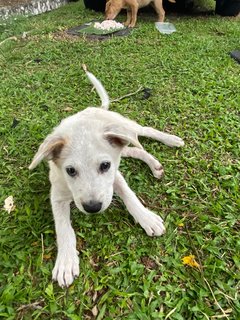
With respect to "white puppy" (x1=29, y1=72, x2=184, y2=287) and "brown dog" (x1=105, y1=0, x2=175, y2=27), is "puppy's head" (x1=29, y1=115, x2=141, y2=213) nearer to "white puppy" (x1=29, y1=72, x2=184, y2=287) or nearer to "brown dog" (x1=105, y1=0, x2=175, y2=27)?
"white puppy" (x1=29, y1=72, x2=184, y2=287)

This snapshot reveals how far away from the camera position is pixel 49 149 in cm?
220

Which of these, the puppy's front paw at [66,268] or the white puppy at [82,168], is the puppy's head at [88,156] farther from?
the puppy's front paw at [66,268]

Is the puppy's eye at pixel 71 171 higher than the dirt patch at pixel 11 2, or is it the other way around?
the puppy's eye at pixel 71 171

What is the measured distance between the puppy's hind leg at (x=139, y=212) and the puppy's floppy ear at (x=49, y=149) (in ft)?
2.17

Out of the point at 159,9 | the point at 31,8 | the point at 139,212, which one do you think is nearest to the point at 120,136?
the point at 139,212

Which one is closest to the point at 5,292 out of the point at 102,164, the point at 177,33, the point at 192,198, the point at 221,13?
the point at 102,164

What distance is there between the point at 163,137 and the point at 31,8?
7802 millimetres

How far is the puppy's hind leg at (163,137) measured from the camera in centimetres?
351

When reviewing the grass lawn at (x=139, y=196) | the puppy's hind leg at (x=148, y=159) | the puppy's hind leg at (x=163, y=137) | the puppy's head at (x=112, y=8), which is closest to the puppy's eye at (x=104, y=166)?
the grass lawn at (x=139, y=196)

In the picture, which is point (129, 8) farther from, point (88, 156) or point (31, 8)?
point (88, 156)

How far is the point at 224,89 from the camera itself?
4688 millimetres

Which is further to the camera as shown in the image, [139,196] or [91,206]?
[139,196]

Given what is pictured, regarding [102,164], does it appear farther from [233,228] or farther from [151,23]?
[151,23]

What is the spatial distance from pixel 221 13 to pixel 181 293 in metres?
8.59
